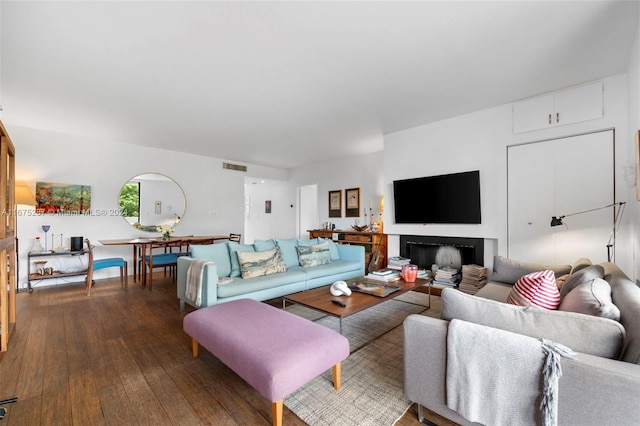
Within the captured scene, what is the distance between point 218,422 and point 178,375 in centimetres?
63

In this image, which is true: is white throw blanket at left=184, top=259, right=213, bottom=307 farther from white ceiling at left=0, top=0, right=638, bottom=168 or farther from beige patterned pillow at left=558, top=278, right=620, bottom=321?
beige patterned pillow at left=558, top=278, right=620, bottom=321

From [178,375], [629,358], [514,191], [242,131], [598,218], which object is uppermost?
[242,131]

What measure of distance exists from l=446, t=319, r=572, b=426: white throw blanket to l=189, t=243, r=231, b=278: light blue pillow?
8.77 feet

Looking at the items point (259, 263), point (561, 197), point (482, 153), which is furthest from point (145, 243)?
point (561, 197)

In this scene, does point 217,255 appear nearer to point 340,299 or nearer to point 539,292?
point 340,299

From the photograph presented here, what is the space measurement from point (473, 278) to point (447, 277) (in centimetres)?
37

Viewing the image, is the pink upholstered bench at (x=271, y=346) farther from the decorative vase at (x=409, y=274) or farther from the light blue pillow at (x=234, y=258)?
the decorative vase at (x=409, y=274)

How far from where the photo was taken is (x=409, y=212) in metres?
4.64

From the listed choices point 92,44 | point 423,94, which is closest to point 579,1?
point 423,94

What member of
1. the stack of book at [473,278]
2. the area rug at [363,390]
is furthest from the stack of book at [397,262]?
the area rug at [363,390]

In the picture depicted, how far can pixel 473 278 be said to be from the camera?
3820 mm

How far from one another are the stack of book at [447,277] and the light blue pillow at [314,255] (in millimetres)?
1694

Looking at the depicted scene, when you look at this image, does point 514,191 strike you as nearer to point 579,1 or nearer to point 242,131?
point 579,1

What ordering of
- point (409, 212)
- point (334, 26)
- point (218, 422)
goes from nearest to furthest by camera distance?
point (218, 422) → point (334, 26) → point (409, 212)
